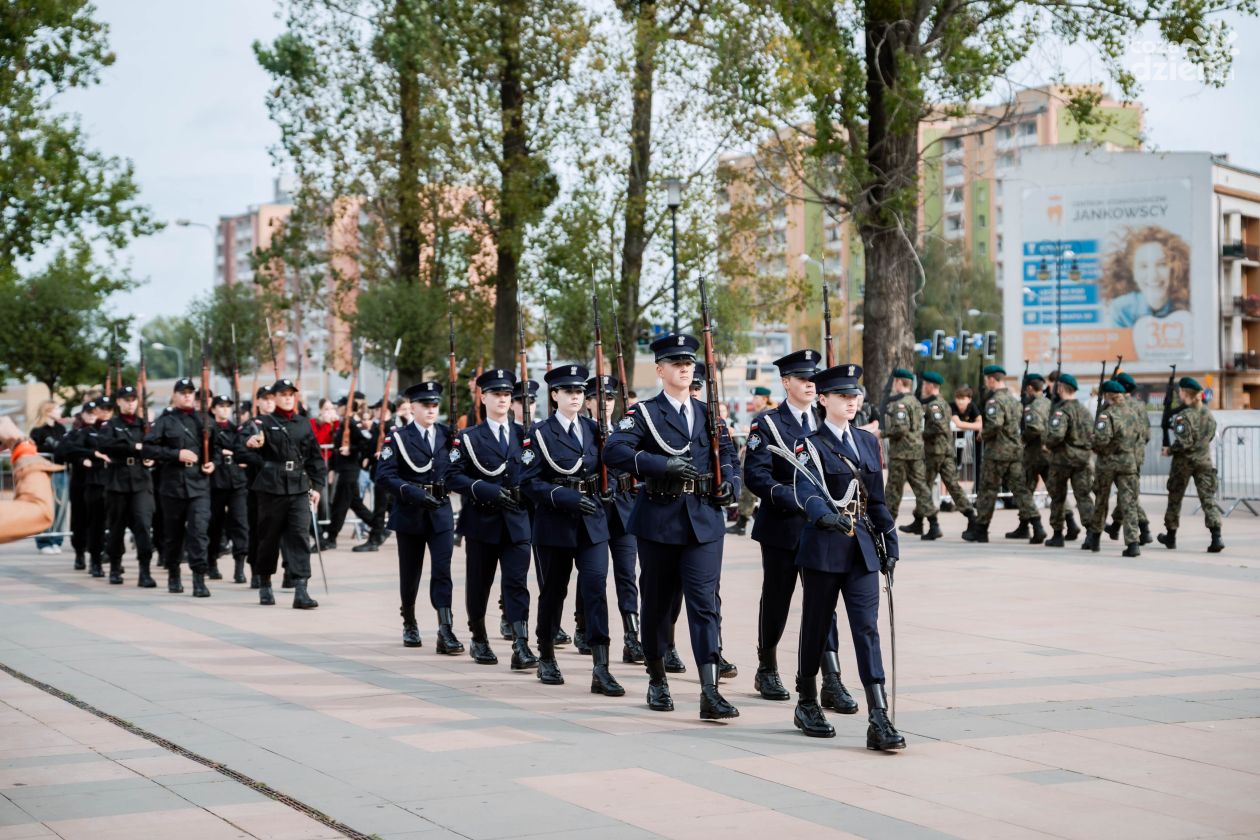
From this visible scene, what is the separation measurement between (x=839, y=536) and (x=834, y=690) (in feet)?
3.86

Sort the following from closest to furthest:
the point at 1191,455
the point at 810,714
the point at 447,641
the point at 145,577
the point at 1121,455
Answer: the point at 810,714 → the point at 447,641 → the point at 145,577 → the point at 1121,455 → the point at 1191,455

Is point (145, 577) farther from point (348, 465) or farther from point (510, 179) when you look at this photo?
point (510, 179)

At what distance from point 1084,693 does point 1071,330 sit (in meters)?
53.1

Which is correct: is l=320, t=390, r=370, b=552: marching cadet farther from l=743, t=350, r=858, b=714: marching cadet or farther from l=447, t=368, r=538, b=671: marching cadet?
l=743, t=350, r=858, b=714: marching cadet

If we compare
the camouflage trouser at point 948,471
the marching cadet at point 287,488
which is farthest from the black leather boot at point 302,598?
the camouflage trouser at point 948,471

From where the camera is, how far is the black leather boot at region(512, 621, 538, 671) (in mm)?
10648

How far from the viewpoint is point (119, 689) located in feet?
32.6

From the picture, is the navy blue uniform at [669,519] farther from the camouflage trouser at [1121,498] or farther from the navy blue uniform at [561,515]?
the camouflage trouser at [1121,498]

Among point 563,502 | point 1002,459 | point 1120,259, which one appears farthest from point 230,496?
point 1120,259

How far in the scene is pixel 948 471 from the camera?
1995 centimetres

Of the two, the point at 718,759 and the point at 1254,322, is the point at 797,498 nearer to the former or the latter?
the point at 718,759

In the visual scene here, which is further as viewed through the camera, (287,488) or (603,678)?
(287,488)

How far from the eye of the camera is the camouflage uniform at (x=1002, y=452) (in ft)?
63.3

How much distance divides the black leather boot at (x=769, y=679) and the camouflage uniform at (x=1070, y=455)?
9.67 m
